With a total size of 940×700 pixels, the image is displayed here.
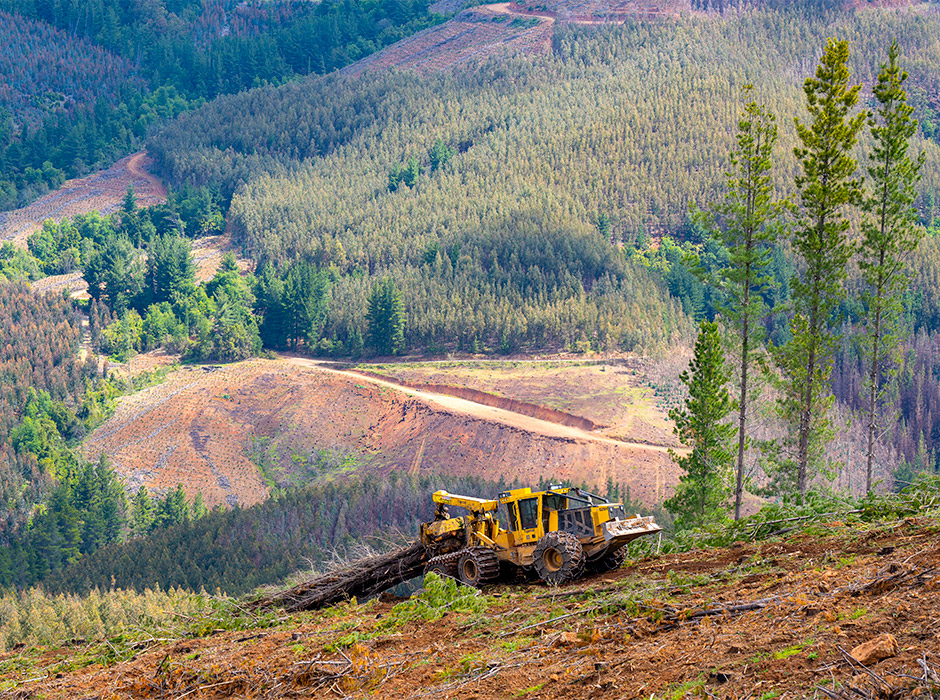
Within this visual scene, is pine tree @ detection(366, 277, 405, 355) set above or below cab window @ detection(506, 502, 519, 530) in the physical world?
below

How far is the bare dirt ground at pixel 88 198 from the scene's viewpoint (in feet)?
373

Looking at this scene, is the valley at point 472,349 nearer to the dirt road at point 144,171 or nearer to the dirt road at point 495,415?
the dirt road at point 495,415

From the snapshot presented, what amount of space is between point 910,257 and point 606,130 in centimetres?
3175

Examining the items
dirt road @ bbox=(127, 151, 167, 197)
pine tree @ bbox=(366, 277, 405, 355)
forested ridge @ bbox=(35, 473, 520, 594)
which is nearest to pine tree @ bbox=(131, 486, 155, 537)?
forested ridge @ bbox=(35, 473, 520, 594)

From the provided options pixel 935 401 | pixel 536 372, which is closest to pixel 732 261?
pixel 536 372

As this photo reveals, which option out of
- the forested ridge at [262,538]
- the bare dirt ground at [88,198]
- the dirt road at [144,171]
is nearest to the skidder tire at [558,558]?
the forested ridge at [262,538]

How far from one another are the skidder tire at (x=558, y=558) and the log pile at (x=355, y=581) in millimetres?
2397

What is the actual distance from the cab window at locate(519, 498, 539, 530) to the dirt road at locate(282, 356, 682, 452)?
3593 cm

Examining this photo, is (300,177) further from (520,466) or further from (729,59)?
(520,466)

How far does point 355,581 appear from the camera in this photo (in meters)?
17.4

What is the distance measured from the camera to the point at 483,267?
8462 centimetres

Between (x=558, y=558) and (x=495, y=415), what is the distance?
45.0 m

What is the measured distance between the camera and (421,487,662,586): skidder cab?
16047 millimetres

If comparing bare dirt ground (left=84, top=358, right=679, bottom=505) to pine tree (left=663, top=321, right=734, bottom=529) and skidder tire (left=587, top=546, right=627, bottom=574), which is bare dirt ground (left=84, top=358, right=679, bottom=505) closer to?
pine tree (left=663, top=321, right=734, bottom=529)
